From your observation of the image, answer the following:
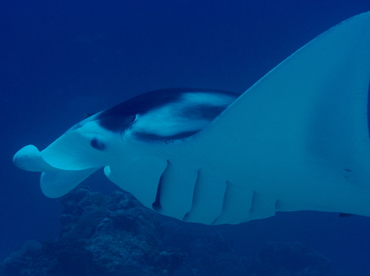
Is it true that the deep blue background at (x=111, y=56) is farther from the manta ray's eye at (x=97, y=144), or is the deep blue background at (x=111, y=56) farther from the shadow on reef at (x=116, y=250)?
the manta ray's eye at (x=97, y=144)

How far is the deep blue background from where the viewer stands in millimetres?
12102

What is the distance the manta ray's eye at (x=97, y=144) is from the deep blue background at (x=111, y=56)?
1087 centimetres

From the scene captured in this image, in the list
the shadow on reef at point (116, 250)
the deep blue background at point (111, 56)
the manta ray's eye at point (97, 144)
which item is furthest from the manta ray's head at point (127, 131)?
the deep blue background at point (111, 56)

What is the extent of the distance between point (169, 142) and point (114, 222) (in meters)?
4.23

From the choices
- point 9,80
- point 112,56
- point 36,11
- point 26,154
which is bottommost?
point 26,154

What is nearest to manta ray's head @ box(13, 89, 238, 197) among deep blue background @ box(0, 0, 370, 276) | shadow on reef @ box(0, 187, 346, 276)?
shadow on reef @ box(0, 187, 346, 276)

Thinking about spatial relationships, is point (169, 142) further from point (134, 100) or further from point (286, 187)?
point (286, 187)

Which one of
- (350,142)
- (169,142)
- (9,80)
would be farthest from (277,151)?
(9,80)

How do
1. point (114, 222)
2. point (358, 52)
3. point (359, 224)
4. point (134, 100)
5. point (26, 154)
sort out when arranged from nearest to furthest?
point (358, 52)
point (26, 154)
point (134, 100)
point (114, 222)
point (359, 224)

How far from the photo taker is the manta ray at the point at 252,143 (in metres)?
1.10

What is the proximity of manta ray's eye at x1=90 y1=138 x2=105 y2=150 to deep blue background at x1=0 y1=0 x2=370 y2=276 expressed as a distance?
10.9m

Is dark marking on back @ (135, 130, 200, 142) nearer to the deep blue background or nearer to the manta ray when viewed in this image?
the manta ray

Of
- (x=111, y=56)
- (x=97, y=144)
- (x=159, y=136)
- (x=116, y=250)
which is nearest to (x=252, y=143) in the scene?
(x=159, y=136)

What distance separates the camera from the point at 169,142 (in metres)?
1.30
